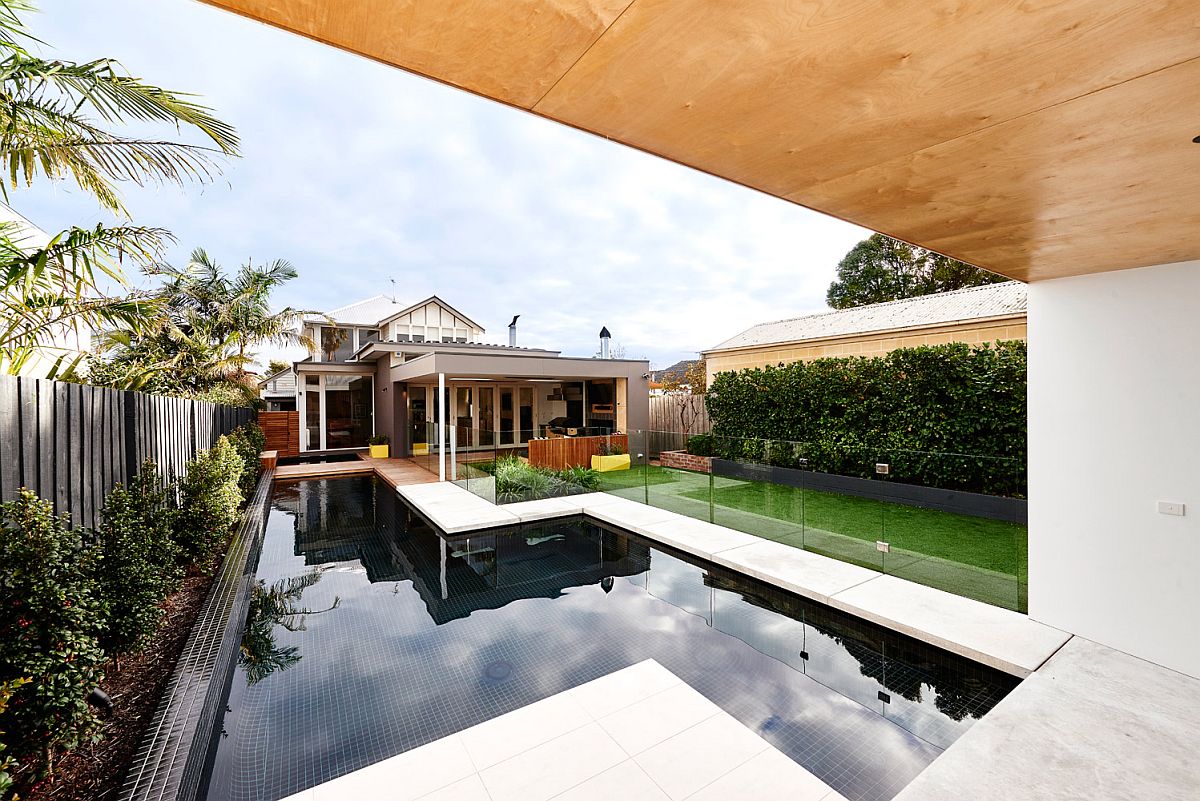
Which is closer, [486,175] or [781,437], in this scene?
[781,437]

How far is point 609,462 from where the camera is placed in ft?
42.0

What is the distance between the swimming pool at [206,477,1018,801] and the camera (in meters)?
3.21

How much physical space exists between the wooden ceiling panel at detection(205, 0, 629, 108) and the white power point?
5118 millimetres

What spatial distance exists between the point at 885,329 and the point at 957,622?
7.81m

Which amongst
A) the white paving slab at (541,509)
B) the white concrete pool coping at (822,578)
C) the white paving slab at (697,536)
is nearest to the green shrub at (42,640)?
the white concrete pool coping at (822,578)

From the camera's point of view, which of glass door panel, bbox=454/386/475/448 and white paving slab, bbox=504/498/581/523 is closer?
white paving slab, bbox=504/498/581/523

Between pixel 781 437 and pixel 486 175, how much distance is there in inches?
647

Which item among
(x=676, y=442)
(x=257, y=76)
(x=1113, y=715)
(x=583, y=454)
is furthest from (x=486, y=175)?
(x=1113, y=715)

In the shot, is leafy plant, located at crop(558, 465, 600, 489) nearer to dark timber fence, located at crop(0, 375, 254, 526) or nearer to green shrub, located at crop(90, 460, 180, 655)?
dark timber fence, located at crop(0, 375, 254, 526)

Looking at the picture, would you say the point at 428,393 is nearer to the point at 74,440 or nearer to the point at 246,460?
the point at 246,460

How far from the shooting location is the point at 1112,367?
4035 mm

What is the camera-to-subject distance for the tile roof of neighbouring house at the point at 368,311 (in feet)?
73.5

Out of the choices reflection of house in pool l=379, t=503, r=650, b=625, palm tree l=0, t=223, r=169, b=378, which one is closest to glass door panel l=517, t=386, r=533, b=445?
reflection of house in pool l=379, t=503, r=650, b=625

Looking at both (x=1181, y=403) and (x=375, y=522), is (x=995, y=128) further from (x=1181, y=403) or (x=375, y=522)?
(x=375, y=522)
